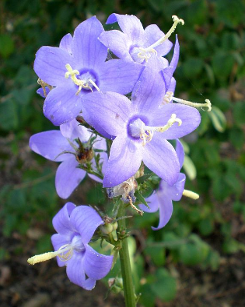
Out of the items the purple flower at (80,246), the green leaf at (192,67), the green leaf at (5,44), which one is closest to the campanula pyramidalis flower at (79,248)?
the purple flower at (80,246)

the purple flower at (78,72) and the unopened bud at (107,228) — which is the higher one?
the purple flower at (78,72)

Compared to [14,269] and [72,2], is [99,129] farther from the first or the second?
[14,269]

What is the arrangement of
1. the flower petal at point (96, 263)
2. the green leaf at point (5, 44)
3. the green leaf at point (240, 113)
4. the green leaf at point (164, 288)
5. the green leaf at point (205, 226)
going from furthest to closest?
the green leaf at point (205, 226)
the green leaf at point (5, 44)
the green leaf at point (240, 113)
the green leaf at point (164, 288)
the flower petal at point (96, 263)

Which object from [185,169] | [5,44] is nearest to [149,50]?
[185,169]

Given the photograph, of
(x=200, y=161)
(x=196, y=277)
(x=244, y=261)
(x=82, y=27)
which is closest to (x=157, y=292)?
(x=200, y=161)

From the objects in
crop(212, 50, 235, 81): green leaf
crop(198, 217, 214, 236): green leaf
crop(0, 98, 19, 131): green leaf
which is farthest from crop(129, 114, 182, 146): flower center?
crop(198, 217, 214, 236): green leaf

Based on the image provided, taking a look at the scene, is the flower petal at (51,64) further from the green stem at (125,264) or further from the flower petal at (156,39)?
the green stem at (125,264)

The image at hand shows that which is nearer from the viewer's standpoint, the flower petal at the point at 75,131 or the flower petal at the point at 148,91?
the flower petal at the point at 148,91
